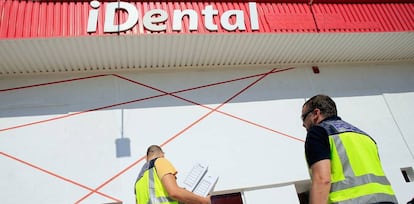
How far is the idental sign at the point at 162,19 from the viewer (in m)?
5.02

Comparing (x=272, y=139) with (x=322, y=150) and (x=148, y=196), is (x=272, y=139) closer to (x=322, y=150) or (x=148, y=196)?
(x=148, y=196)

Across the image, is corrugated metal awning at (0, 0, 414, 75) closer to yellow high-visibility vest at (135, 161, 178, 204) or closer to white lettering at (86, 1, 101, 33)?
white lettering at (86, 1, 101, 33)

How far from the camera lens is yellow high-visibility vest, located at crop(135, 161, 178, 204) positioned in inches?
112

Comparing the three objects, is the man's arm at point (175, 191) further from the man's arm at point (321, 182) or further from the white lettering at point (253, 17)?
the white lettering at point (253, 17)

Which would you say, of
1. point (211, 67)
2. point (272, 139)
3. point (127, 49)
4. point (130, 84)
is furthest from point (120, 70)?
point (272, 139)

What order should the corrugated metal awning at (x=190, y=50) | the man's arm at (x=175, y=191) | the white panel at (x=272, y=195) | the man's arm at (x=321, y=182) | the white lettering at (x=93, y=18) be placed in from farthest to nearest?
1. the white panel at (x=272, y=195)
2. the corrugated metal awning at (x=190, y=50)
3. the white lettering at (x=93, y=18)
4. the man's arm at (x=175, y=191)
5. the man's arm at (x=321, y=182)

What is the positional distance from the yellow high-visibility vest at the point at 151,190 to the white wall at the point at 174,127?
2.17m

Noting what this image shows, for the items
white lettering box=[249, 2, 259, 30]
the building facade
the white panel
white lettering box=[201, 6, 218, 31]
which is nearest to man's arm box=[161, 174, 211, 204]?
the building facade

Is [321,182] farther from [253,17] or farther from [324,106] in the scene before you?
[253,17]

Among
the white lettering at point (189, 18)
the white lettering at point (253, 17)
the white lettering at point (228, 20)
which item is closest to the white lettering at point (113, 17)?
the white lettering at point (189, 18)

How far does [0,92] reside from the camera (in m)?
5.55

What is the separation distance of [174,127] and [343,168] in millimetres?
3884

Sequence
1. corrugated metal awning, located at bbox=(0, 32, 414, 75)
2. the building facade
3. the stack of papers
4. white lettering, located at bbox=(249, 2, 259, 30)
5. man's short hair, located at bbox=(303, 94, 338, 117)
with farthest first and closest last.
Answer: white lettering, located at bbox=(249, 2, 259, 30) < corrugated metal awning, located at bbox=(0, 32, 414, 75) < the building facade < the stack of papers < man's short hair, located at bbox=(303, 94, 338, 117)

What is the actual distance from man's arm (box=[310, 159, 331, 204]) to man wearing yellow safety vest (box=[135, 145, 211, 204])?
115 cm
